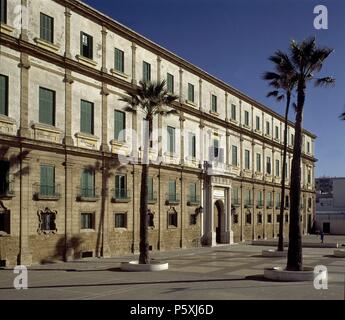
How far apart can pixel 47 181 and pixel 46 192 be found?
26.4 inches

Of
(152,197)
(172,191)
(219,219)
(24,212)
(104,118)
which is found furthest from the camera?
(219,219)

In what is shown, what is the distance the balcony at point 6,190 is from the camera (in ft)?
85.6

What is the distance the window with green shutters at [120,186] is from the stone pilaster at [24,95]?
8.76 metres

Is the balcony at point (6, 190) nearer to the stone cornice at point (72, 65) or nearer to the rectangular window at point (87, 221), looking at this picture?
the rectangular window at point (87, 221)

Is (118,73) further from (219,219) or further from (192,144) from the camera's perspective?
(219,219)

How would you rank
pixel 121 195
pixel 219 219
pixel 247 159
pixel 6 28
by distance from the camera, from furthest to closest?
pixel 247 159 → pixel 219 219 → pixel 121 195 → pixel 6 28

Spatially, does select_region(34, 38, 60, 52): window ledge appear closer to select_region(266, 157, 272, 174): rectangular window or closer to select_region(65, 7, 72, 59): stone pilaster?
select_region(65, 7, 72, 59): stone pilaster

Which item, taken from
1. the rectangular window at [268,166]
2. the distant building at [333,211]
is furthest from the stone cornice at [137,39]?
the distant building at [333,211]

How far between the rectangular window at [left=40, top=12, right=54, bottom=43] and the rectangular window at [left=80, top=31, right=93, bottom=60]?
2752 millimetres

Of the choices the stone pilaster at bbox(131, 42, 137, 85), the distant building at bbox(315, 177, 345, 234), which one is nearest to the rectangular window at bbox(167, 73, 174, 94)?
the stone pilaster at bbox(131, 42, 137, 85)

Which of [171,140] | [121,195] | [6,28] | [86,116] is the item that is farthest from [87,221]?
[6,28]

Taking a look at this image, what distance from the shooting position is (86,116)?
32.7 metres

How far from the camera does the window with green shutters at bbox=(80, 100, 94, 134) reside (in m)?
32.3
